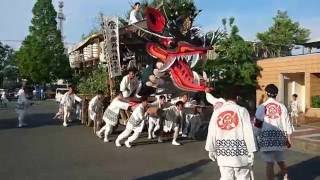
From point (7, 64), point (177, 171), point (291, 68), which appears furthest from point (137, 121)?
point (7, 64)

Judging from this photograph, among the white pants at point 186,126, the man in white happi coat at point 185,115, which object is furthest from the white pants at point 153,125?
the white pants at point 186,126

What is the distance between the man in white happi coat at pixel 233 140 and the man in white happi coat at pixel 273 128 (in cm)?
185

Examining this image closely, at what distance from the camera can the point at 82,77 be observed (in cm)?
2508

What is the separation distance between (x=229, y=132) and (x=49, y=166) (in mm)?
5834

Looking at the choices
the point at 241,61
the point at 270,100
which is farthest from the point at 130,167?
the point at 241,61

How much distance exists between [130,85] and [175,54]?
1993mm

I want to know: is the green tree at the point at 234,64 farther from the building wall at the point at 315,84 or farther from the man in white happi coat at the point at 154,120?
the man in white happi coat at the point at 154,120

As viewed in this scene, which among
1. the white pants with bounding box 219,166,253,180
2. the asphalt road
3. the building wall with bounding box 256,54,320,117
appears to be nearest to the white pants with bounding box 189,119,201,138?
the asphalt road

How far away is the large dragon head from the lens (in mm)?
17312

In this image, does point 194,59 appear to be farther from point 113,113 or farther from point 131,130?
point 131,130

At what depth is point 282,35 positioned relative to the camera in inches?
1590

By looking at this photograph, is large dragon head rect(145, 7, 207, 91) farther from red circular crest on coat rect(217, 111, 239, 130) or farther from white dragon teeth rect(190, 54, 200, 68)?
red circular crest on coat rect(217, 111, 239, 130)

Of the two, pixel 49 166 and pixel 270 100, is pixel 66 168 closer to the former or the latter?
pixel 49 166

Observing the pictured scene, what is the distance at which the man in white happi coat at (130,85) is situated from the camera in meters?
16.5
